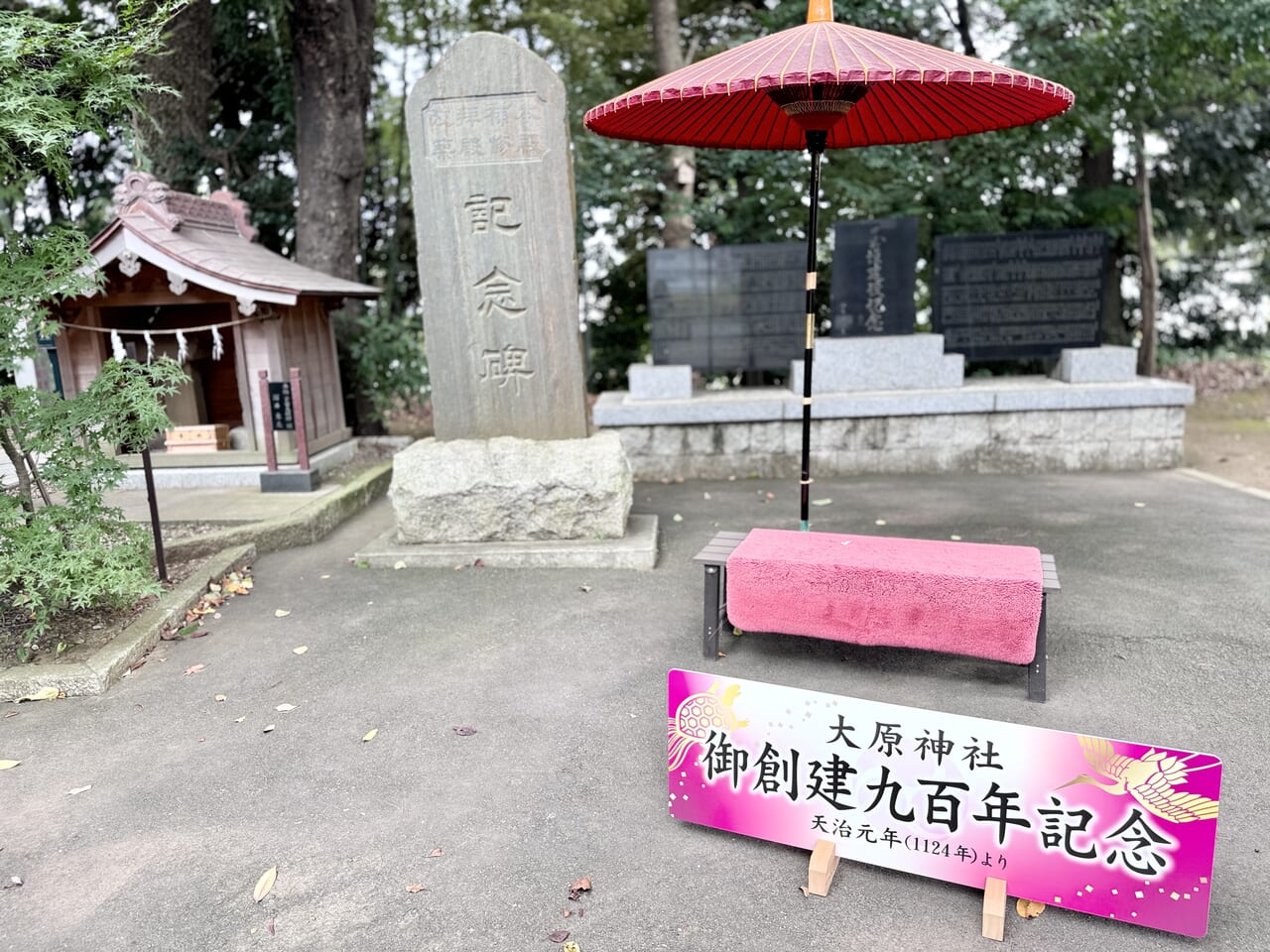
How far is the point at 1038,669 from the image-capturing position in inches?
145

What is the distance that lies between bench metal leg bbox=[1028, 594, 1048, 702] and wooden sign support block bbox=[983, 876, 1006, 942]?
4.54ft

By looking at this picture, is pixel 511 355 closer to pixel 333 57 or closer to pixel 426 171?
pixel 426 171

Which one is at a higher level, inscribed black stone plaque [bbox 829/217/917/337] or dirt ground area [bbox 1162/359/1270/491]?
inscribed black stone plaque [bbox 829/217/917/337]

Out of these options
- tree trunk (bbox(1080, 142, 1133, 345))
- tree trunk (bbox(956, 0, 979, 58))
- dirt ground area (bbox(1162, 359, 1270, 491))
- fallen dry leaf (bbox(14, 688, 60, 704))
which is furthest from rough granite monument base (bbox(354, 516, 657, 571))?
tree trunk (bbox(956, 0, 979, 58))

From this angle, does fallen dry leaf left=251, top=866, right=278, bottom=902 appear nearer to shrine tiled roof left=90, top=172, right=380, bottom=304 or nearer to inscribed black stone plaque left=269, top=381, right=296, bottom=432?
inscribed black stone plaque left=269, top=381, right=296, bottom=432

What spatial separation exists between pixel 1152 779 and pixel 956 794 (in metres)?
0.50

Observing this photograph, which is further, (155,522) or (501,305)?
(501,305)

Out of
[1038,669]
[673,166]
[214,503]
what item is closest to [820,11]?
[1038,669]

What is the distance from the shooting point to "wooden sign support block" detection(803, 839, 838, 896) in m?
2.62

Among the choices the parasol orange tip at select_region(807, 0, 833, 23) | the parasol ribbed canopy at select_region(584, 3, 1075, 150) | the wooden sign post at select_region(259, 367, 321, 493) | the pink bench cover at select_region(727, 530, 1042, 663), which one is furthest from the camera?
the wooden sign post at select_region(259, 367, 321, 493)

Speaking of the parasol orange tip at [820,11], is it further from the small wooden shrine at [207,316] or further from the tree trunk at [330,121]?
the tree trunk at [330,121]

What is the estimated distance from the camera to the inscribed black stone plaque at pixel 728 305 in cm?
862

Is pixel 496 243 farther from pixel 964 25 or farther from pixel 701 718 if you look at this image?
pixel 964 25

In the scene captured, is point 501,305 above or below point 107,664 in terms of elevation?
above
